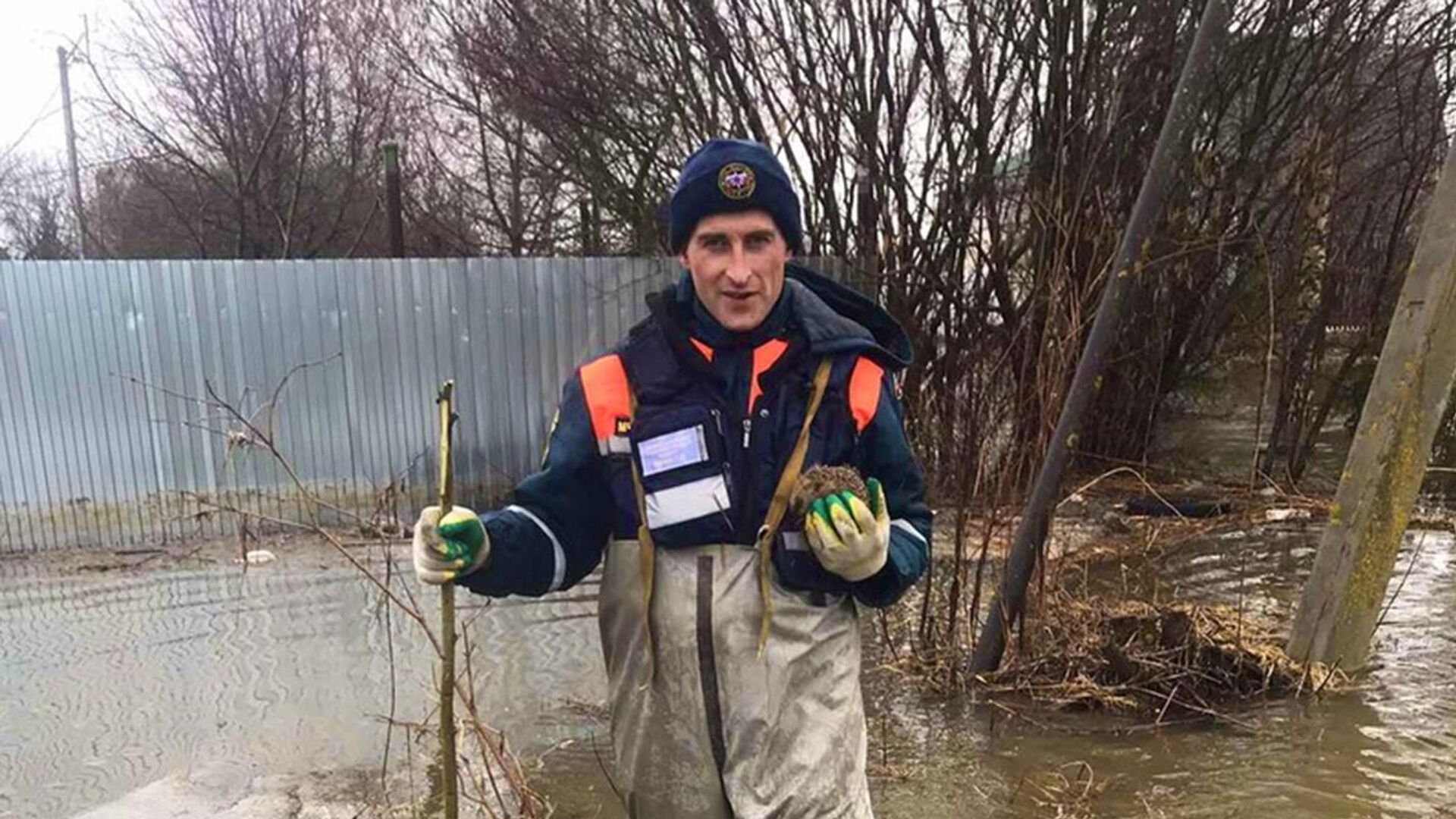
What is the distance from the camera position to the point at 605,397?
1.92 metres

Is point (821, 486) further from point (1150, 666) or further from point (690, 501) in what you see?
point (1150, 666)

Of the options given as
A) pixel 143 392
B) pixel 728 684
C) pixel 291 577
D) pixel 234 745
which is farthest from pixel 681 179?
pixel 143 392

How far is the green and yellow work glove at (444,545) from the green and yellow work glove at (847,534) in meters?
0.65

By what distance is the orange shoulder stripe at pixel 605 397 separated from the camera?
1911 millimetres

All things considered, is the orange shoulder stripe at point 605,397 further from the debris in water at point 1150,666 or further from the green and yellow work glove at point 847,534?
the debris in water at point 1150,666

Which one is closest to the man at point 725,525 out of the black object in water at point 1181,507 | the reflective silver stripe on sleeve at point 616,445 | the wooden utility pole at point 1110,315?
the reflective silver stripe on sleeve at point 616,445

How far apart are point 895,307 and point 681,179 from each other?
25.2 feet

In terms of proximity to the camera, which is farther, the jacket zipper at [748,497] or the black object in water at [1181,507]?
the black object in water at [1181,507]

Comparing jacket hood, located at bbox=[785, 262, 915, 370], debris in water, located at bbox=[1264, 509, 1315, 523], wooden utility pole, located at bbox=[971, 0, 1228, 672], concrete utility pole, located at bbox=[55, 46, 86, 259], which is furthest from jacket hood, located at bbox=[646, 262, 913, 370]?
concrete utility pole, located at bbox=[55, 46, 86, 259]

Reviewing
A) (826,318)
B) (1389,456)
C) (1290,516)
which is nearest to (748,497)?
(826,318)

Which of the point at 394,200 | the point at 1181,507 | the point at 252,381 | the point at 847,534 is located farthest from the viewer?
the point at 394,200

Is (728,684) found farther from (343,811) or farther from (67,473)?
(67,473)

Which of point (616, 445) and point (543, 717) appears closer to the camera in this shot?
point (616, 445)

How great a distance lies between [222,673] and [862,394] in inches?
167
